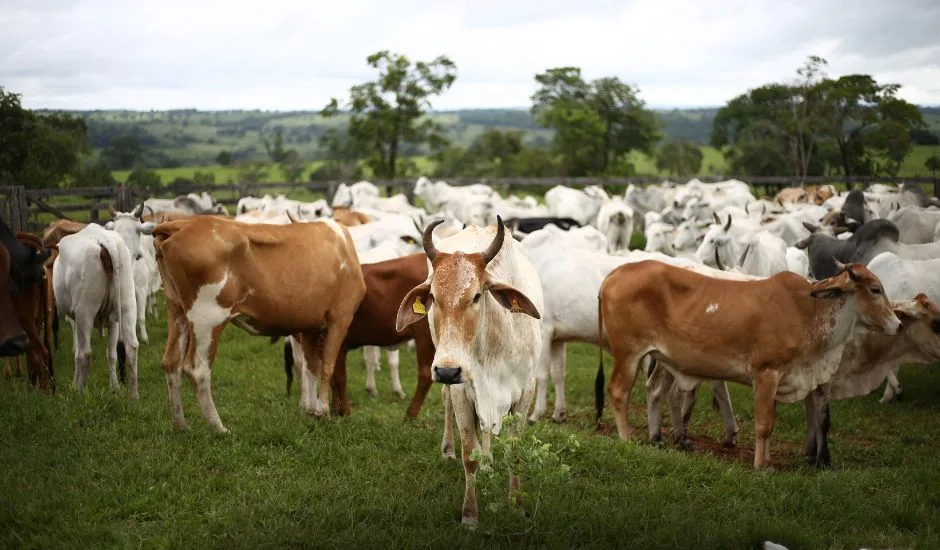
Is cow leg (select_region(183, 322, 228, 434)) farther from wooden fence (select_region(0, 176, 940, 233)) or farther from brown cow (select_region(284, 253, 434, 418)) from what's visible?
wooden fence (select_region(0, 176, 940, 233))

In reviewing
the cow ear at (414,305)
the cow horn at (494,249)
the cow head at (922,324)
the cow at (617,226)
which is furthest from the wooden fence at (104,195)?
the cow head at (922,324)

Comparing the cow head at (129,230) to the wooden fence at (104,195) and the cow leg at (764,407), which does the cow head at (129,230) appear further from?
the cow leg at (764,407)

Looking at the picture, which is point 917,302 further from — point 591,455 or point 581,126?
point 581,126

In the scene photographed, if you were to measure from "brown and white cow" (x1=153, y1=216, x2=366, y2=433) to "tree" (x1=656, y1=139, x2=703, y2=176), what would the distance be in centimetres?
5102

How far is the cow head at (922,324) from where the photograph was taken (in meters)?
8.62

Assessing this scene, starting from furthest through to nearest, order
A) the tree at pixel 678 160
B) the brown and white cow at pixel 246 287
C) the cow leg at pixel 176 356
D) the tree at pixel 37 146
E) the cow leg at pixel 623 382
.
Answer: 1. the tree at pixel 678 160
2. the tree at pixel 37 146
3. the cow leg at pixel 623 382
4. the cow leg at pixel 176 356
5. the brown and white cow at pixel 246 287

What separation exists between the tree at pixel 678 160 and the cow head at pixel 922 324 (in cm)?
4931

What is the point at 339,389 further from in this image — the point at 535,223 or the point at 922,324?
the point at 535,223

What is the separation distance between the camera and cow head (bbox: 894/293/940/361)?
8625 mm

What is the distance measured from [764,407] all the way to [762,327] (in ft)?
2.39

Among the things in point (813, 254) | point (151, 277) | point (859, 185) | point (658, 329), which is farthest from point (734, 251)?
point (859, 185)

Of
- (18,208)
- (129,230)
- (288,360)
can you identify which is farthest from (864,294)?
(18,208)

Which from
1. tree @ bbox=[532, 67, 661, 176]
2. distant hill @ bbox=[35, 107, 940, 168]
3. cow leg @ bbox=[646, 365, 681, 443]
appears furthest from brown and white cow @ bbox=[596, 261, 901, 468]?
tree @ bbox=[532, 67, 661, 176]

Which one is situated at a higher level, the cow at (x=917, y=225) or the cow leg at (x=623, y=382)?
the cow at (x=917, y=225)
